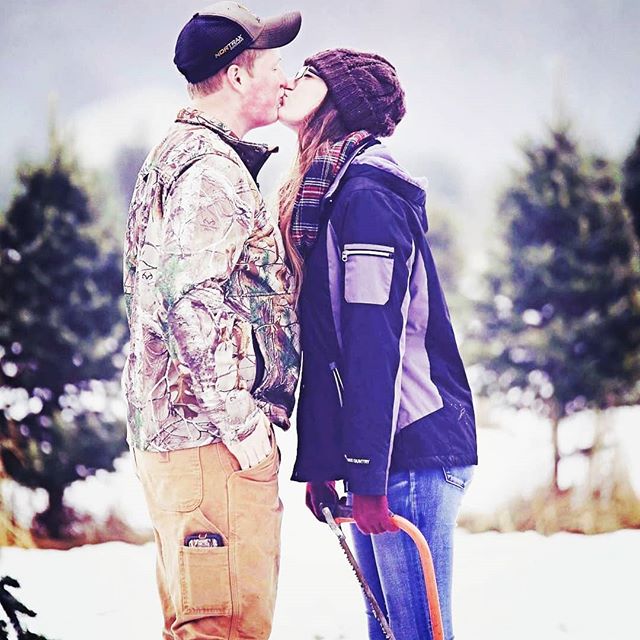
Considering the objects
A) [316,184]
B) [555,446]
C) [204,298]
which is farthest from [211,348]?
[555,446]

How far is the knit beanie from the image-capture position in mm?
2104

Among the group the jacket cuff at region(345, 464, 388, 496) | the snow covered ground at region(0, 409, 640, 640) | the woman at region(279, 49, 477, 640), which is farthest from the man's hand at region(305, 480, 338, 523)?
the snow covered ground at region(0, 409, 640, 640)

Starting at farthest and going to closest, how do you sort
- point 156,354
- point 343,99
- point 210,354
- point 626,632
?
point 626,632
point 343,99
point 156,354
point 210,354

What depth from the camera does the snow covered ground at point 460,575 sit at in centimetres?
345

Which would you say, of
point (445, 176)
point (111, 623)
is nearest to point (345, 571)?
point (111, 623)

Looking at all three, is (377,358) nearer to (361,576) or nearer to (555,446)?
(361,576)

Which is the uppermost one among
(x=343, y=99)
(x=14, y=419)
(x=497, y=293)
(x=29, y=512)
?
(x=343, y=99)

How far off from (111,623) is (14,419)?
1.11m

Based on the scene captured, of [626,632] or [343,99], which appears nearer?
[343,99]

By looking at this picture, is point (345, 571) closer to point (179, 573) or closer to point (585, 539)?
point (585, 539)

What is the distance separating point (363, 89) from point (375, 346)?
0.62m

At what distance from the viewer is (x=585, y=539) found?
4090 millimetres

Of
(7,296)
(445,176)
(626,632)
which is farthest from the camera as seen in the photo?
(445,176)

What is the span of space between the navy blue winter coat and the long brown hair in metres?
0.04
